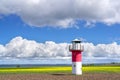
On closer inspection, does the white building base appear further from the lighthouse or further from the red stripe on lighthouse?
the red stripe on lighthouse

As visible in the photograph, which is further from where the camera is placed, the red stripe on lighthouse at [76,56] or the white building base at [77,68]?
the white building base at [77,68]

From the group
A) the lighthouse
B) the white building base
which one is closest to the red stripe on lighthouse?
the lighthouse

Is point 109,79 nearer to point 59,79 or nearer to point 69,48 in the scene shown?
point 59,79

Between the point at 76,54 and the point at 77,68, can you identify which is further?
the point at 77,68

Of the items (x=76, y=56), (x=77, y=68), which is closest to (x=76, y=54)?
(x=76, y=56)

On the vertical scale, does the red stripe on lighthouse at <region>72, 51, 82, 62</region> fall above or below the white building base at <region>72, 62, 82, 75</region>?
above

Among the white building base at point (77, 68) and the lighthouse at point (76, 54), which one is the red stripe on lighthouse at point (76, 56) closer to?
the lighthouse at point (76, 54)

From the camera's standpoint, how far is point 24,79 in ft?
132

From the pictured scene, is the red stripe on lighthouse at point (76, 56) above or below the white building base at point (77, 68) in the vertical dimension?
above

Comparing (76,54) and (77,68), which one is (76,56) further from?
(77,68)

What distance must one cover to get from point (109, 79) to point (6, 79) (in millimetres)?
12283

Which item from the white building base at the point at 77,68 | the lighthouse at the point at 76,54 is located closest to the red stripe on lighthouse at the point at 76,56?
the lighthouse at the point at 76,54

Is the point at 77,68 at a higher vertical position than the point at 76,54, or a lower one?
lower

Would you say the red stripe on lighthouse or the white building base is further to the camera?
the white building base
